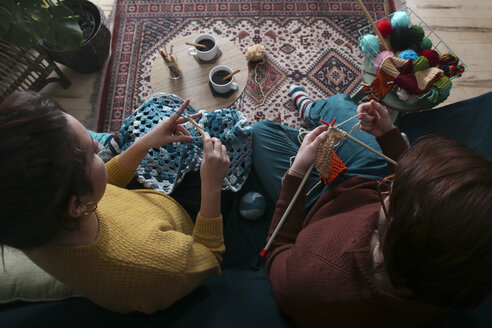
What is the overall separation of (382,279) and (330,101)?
912mm

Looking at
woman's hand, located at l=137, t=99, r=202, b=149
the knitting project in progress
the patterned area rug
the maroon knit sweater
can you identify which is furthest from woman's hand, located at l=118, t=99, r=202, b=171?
the patterned area rug

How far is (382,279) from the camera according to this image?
1.93ft

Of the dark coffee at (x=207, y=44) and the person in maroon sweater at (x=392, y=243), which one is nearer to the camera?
the person in maroon sweater at (x=392, y=243)

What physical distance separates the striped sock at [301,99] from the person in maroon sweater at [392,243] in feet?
1.90

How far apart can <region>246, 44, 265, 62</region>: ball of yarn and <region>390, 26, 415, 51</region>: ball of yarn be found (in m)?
0.75

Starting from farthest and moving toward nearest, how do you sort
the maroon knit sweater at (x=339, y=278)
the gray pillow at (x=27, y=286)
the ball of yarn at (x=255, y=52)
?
the ball of yarn at (x=255, y=52) → the gray pillow at (x=27, y=286) → the maroon knit sweater at (x=339, y=278)

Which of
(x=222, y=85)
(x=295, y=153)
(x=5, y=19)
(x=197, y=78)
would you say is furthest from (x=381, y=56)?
(x=5, y=19)

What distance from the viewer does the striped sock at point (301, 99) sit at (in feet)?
5.03

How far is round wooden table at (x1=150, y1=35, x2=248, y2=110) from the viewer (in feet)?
4.31

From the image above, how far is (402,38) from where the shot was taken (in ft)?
3.93

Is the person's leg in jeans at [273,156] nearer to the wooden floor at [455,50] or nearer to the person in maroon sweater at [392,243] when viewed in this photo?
the person in maroon sweater at [392,243]

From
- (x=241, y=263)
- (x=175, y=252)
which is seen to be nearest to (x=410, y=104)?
(x=241, y=263)

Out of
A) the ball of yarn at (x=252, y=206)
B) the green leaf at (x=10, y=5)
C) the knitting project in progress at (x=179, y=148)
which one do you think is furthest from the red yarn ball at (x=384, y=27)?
the green leaf at (x=10, y=5)

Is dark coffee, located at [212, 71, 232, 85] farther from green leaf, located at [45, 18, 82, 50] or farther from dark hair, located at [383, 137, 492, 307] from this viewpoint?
dark hair, located at [383, 137, 492, 307]
